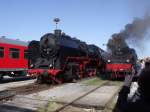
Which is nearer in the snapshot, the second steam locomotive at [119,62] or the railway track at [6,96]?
the railway track at [6,96]

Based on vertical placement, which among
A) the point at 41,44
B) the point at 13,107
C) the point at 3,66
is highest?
the point at 41,44

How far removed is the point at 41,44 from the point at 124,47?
8218mm

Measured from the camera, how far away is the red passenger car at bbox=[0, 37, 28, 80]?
2322cm

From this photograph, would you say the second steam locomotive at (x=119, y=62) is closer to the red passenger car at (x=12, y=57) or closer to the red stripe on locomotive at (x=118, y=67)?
the red stripe on locomotive at (x=118, y=67)

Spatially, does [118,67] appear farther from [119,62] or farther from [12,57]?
[12,57]

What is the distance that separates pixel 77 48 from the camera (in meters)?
26.0

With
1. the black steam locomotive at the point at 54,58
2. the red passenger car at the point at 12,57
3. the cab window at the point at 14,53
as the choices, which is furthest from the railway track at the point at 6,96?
the cab window at the point at 14,53

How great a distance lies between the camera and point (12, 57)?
2434 cm

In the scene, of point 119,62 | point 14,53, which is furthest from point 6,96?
point 119,62

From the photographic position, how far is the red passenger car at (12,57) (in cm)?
2322

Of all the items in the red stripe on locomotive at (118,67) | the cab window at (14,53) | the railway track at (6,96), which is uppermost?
the cab window at (14,53)

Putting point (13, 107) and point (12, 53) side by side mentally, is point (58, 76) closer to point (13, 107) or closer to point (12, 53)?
point (12, 53)

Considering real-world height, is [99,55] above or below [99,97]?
above

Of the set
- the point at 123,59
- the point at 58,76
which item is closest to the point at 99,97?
the point at 58,76
